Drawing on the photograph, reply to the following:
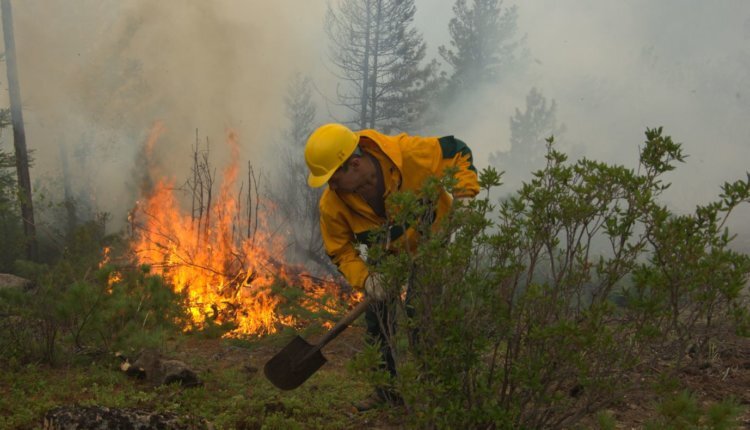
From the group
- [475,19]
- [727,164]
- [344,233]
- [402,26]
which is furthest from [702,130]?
[344,233]

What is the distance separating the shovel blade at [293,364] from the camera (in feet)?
13.2

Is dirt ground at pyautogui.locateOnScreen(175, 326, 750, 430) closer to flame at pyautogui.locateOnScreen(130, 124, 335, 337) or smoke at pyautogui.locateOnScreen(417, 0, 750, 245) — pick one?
flame at pyautogui.locateOnScreen(130, 124, 335, 337)

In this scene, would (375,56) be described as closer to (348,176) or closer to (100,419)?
(348,176)

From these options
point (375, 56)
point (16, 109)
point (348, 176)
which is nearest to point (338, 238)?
point (348, 176)

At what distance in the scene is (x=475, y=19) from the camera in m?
31.1

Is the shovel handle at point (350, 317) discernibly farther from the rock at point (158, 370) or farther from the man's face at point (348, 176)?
the rock at point (158, 370)

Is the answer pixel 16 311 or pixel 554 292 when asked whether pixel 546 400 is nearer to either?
pixel 554 292

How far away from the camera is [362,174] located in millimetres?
3820

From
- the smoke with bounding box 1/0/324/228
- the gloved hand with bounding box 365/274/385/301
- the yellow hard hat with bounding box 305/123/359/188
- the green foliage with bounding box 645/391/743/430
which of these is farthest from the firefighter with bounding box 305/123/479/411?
the smoke with bounding box 1/0/324/228

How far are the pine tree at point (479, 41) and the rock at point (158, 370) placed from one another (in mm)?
27465

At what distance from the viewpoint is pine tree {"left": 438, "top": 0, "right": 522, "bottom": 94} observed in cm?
3069

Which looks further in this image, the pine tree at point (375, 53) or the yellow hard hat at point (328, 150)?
the pine tree at point (375, 53)

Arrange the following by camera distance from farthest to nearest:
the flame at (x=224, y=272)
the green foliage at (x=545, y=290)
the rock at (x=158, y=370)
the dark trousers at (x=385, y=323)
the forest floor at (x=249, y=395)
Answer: the flame at (x=224, y=272)
the rock at (x=158, y=370)
the forest floor at (x=249, y=395)
the dark trousers at (x=385, y=323)
the green foliage at (x=545, y=290)

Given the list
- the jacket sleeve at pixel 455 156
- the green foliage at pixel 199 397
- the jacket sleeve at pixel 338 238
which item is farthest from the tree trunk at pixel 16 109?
the jacket sleeve at pixel 455 156
